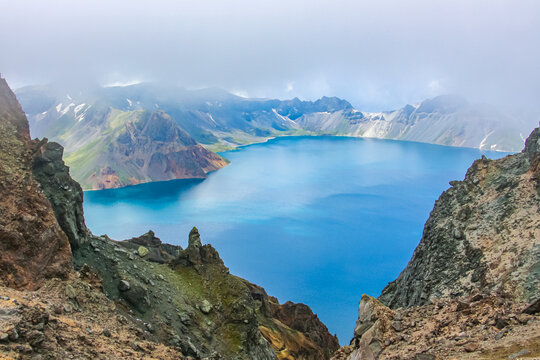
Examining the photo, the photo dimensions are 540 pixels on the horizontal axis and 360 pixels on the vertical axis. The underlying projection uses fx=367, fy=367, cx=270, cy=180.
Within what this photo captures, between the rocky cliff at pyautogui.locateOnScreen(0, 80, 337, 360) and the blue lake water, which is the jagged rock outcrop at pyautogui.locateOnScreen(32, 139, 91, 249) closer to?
the rocky cliff at pyautogui.locateOnScreen(0, 80, 337, 360)

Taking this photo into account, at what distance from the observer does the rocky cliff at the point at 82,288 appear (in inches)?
551

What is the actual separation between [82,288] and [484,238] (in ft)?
93.8

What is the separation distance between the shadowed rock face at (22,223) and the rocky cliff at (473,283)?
16.3 metres

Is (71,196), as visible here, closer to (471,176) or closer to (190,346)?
(190,346)

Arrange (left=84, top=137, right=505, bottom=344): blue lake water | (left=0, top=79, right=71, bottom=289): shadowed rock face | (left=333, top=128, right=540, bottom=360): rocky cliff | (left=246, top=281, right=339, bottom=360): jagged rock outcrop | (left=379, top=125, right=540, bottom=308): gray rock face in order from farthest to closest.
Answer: (left=84, top=137, right=505, bottom=344): blue lake water
(left=246, top=281, right=339, bottom=360): jagged rock outcrop
(left=379, top=125, right=540, bottom=308): gray rock face
(left=0, top=79, right=71, bottom=289): shadowed rock face
(left=333, top=128, right=540, bottom=360): rocky cliff

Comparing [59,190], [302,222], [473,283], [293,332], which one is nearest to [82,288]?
[59,190]

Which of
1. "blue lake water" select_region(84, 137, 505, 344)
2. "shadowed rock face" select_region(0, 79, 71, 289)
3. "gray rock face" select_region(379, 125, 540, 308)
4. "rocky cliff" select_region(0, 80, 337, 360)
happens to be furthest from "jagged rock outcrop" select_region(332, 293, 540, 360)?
"blue lake water" select_region(84, 137, 505, 344)

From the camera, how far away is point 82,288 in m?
20.3

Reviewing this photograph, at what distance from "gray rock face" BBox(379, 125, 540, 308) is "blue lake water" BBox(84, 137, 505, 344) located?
27.1 metres

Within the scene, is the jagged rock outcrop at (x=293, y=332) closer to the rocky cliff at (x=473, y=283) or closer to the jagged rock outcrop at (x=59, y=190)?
the rocky cliff at (x=473, y=283)

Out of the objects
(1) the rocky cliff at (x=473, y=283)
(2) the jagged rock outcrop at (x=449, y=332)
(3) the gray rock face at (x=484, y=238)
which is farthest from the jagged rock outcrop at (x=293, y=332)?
(2) the jagged rock outcrop at (x=449, y=332)

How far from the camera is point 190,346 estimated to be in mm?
26047

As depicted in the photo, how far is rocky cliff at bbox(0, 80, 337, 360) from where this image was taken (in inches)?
551

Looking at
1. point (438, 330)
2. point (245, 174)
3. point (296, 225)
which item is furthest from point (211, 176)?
point (438, 330)
